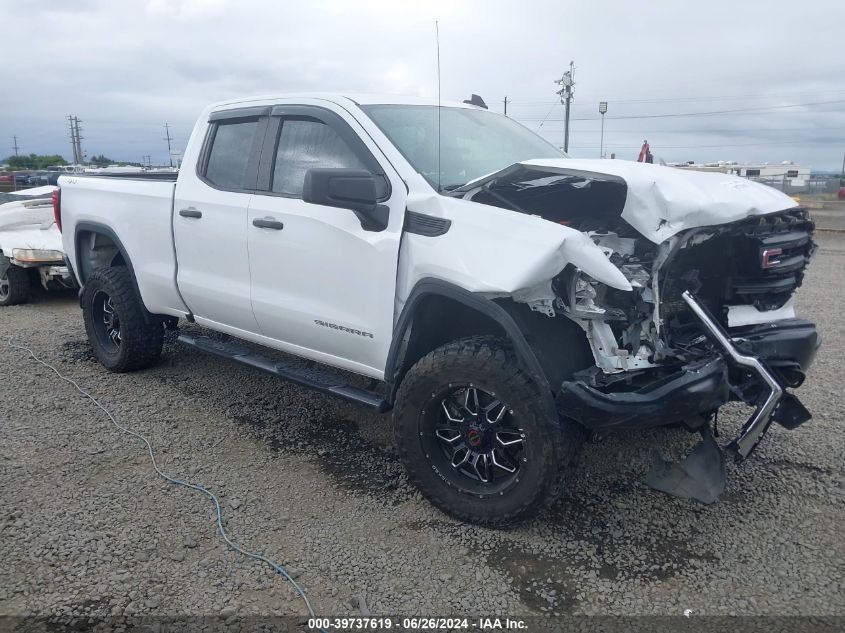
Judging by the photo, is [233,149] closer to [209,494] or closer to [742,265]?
[209,494]

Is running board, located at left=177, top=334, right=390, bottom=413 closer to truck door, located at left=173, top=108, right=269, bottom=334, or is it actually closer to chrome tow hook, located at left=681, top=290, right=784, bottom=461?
truck door, located at left=173, top=108, right=269, bottom=334

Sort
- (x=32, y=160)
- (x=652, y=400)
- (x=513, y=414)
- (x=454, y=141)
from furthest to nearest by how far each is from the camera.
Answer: (x=32, y=160)
(x=454, y=141)
(x=513, y=414)
(x=652, y=400)

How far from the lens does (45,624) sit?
9.43ft

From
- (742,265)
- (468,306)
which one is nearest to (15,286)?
(468,306)

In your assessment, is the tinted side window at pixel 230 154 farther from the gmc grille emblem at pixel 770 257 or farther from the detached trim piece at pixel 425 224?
the gmc grille emblem at pixel 770 257

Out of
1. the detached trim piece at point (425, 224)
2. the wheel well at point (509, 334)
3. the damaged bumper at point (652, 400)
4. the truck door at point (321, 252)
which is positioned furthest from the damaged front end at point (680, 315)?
the truck door at point (321, 252)

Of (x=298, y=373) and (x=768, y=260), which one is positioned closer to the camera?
(x=768, y=260)

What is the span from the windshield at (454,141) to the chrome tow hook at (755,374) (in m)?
1.43

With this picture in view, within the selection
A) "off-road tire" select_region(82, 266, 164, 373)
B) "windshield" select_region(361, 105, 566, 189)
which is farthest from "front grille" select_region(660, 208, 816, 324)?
"off-road tire" select_region(82, 266, 164, 373)

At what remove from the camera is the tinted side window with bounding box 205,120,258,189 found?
465 centimetres

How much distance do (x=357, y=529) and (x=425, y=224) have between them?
155 centimetres

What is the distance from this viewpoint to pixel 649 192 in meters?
3.13

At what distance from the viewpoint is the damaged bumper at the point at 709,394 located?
3.01 meters

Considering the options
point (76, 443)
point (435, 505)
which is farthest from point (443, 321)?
point (76, 443)
